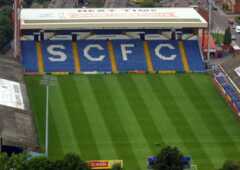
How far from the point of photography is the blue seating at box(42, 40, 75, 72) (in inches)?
3310

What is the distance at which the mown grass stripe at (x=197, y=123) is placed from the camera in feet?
209

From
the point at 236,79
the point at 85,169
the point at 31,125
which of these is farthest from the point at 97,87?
the point at 85,169

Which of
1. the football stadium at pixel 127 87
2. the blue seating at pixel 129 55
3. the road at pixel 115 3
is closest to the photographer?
the football stadium at pixel 127 87

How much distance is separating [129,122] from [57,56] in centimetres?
1760

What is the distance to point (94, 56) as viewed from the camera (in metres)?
85.7

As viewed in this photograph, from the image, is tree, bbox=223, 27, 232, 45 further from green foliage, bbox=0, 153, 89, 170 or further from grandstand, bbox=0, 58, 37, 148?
green foliage, bbox=0, 153, 89, 170

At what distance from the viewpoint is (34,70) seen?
274 ft

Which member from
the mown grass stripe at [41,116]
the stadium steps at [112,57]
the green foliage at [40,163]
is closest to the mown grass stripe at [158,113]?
the stadium steps at [112,57]

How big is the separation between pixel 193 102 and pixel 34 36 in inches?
754

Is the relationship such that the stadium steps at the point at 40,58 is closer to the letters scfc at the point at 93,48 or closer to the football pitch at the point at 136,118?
the letters scfc at the point at 93,48

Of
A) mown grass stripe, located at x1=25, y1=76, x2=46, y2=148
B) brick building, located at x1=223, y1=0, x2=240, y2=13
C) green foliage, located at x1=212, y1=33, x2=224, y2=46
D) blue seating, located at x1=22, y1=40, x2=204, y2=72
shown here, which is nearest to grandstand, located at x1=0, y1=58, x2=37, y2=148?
mown grass stripe, located at x1=25, y1=76, x2=46, y2=148

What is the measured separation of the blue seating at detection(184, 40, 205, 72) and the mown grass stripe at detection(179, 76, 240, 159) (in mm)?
2836

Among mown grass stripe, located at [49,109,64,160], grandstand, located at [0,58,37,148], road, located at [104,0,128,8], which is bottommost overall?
road, located at [104,0,128,8]

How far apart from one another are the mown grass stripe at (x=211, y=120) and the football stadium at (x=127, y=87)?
72 mm
